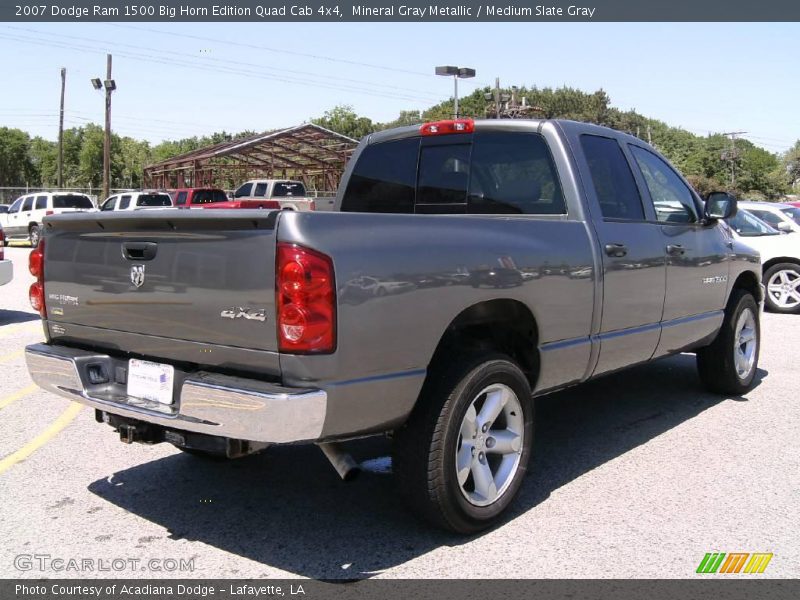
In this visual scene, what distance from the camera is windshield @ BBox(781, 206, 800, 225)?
1279cm

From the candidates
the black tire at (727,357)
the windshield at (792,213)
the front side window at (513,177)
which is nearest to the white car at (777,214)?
the windshield at (792,213)

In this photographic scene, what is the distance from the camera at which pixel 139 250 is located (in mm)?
3420

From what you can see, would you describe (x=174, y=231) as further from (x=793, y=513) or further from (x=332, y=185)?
(x=332, y=185)

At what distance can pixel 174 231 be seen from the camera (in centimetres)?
328

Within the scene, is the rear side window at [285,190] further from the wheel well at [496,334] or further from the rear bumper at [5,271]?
the wheel well at [496,334]

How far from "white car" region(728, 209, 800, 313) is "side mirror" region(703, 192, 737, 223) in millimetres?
6887

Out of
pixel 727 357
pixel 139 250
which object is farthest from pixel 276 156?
pixel 139 250

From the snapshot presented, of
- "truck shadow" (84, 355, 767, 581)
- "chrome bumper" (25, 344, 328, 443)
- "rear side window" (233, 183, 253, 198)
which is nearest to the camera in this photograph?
"chrome bumper" (25, 344, 328, 443)

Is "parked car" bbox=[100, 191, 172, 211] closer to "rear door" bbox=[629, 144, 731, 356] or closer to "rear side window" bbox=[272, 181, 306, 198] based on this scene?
"rear side window" bbox=[272, 181, 306, 198]

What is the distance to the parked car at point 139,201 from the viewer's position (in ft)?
81.7

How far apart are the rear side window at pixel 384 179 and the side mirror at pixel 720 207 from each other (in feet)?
7.50

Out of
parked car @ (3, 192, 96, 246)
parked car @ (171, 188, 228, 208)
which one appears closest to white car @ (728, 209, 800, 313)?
parked car @ (171, 188, 228, 208)
